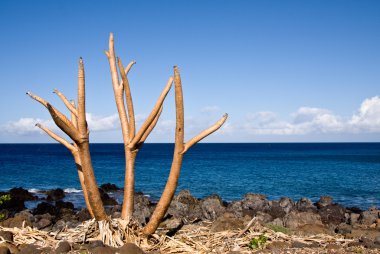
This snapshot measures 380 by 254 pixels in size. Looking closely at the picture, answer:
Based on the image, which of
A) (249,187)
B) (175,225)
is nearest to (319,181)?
(249,187)

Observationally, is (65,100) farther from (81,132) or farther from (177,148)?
(177,148)

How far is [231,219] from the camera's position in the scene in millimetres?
11656

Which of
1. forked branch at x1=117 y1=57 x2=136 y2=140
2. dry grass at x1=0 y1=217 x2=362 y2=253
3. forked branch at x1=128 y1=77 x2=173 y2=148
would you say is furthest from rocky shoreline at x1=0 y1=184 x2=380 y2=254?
forked branch at x1=117 y1=57 x2=136 y2=140

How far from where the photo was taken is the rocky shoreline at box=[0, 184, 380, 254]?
29.9 ft

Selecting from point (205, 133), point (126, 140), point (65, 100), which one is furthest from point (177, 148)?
point (65, 100)

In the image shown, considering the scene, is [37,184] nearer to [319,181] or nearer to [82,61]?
[319,181]

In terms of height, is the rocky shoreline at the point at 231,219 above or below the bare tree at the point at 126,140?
below

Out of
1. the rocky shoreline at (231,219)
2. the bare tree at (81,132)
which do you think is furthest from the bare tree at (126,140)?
the rocky shoreline at (231,219)

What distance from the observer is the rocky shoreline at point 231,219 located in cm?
912

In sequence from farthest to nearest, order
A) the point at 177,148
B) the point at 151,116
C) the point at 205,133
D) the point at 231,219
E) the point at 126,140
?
the point at 231,219
the point at 126,140
the point at 151,116
the point at 205,133
the point at 177,148

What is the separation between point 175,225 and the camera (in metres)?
11.3

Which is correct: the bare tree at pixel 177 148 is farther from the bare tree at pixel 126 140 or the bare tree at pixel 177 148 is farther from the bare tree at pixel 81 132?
the bare tree at pixel 81 132

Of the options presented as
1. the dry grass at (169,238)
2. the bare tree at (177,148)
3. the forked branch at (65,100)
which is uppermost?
the forked branch at (65,100)

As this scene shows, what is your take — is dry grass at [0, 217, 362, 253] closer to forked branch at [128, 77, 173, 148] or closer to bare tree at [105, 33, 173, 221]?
bare tree at [105, 33, 173, 221]
